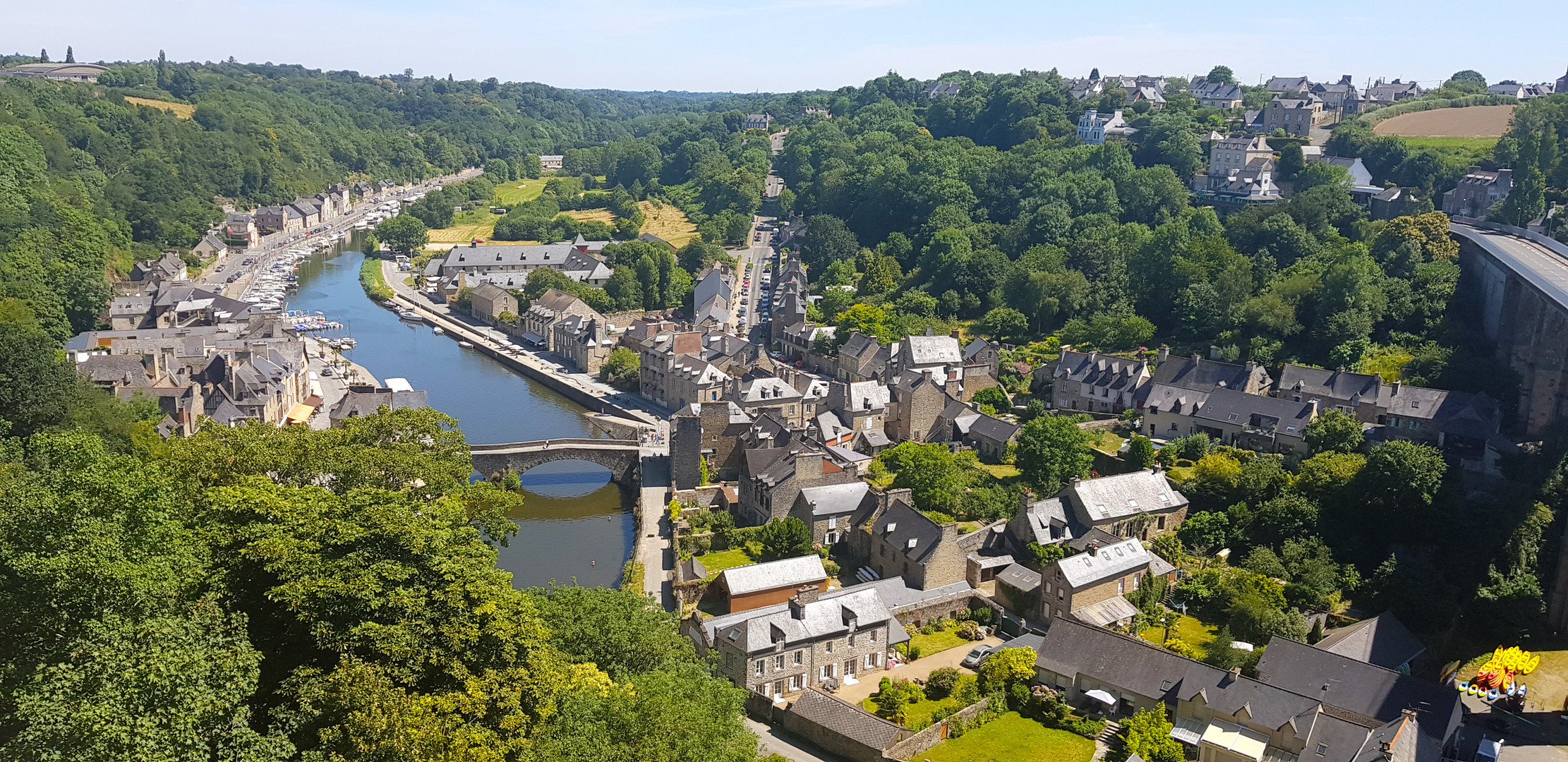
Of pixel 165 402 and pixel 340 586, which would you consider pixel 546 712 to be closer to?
pixel 340 586

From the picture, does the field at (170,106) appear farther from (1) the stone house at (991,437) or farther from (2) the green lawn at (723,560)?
(2) the green lawn at (723,560)

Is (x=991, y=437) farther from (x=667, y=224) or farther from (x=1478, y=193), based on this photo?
(x=667, y=224)

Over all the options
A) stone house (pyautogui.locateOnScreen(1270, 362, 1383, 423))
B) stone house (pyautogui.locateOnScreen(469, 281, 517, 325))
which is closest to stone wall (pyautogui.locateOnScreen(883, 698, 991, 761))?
stone house (pyautogui.locateOnScreen(1270, 362, 1383, 423))

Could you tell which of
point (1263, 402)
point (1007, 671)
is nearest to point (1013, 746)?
point (1007, 671)

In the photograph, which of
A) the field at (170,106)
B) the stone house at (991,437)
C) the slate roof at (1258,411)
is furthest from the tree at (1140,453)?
the field at (170,106)

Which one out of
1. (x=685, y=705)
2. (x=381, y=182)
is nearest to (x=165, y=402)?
(x=685, y=705)
